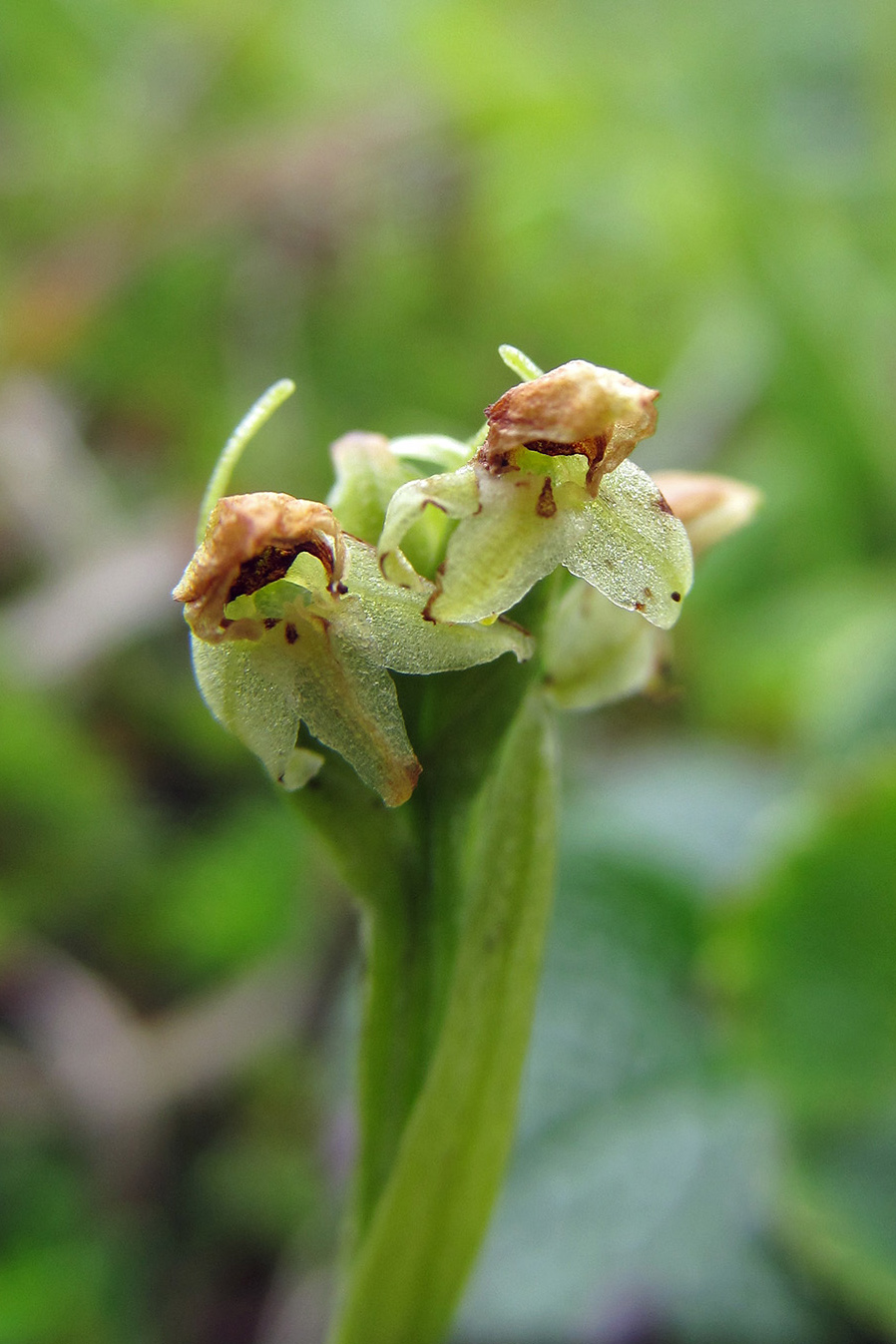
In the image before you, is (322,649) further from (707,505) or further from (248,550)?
(707,505)

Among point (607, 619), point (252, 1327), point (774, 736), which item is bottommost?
point (774, 736)

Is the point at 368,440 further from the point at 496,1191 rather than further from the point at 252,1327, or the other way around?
the point at 252,1327

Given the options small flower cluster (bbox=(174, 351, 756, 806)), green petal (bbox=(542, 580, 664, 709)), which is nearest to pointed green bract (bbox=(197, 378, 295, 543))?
small flower cluster (bbox=(174, 351, 756, 806))

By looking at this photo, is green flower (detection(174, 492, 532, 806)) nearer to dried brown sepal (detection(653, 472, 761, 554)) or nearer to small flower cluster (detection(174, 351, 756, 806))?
small flower cluster (detection(174, 351, 756, 806))

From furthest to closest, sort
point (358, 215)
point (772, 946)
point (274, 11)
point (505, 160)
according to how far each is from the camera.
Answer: point (274, 11) → point (505, 160) → point (358, 215) → point (772, 946)

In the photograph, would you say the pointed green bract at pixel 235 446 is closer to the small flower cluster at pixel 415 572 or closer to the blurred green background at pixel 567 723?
the small flower cluster at pixel 415 572

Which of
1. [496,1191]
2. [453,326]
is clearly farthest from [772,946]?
[453,326]

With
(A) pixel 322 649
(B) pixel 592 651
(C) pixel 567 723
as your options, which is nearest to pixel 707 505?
(B) pixel 592 651
